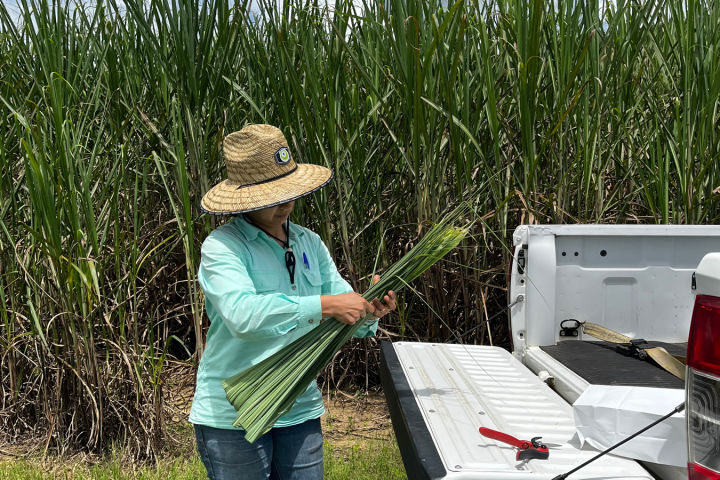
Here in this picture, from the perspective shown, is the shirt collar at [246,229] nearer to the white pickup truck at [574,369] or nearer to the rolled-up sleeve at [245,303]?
the rolled-up sleeve at [245,303]

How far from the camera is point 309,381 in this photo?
6.88 feet

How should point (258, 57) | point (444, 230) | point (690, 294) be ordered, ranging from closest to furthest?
point (444, 230) → point (690, 294) → point (258, 57)

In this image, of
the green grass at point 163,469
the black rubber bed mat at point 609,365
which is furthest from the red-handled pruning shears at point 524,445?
the green grass at point 163,469

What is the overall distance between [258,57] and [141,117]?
72 cm

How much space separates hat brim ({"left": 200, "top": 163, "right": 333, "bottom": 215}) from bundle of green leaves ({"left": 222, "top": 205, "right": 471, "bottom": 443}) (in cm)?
36

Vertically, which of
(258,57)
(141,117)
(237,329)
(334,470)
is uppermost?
(258,57)

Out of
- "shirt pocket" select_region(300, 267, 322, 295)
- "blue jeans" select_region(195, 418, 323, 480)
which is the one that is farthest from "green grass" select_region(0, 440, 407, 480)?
"shirt pocket" select_region(300, 267, 322, 295)

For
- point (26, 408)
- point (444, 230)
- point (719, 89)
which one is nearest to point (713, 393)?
point (444, 230)

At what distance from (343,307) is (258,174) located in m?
0.48

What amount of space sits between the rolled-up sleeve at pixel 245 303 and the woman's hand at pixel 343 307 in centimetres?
2

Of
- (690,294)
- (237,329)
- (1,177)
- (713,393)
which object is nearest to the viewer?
(713,393)

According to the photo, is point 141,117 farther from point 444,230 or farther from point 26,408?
point 444,230

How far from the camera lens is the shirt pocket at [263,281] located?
82.2 inches

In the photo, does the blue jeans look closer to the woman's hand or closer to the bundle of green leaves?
the bundle of green leaves
